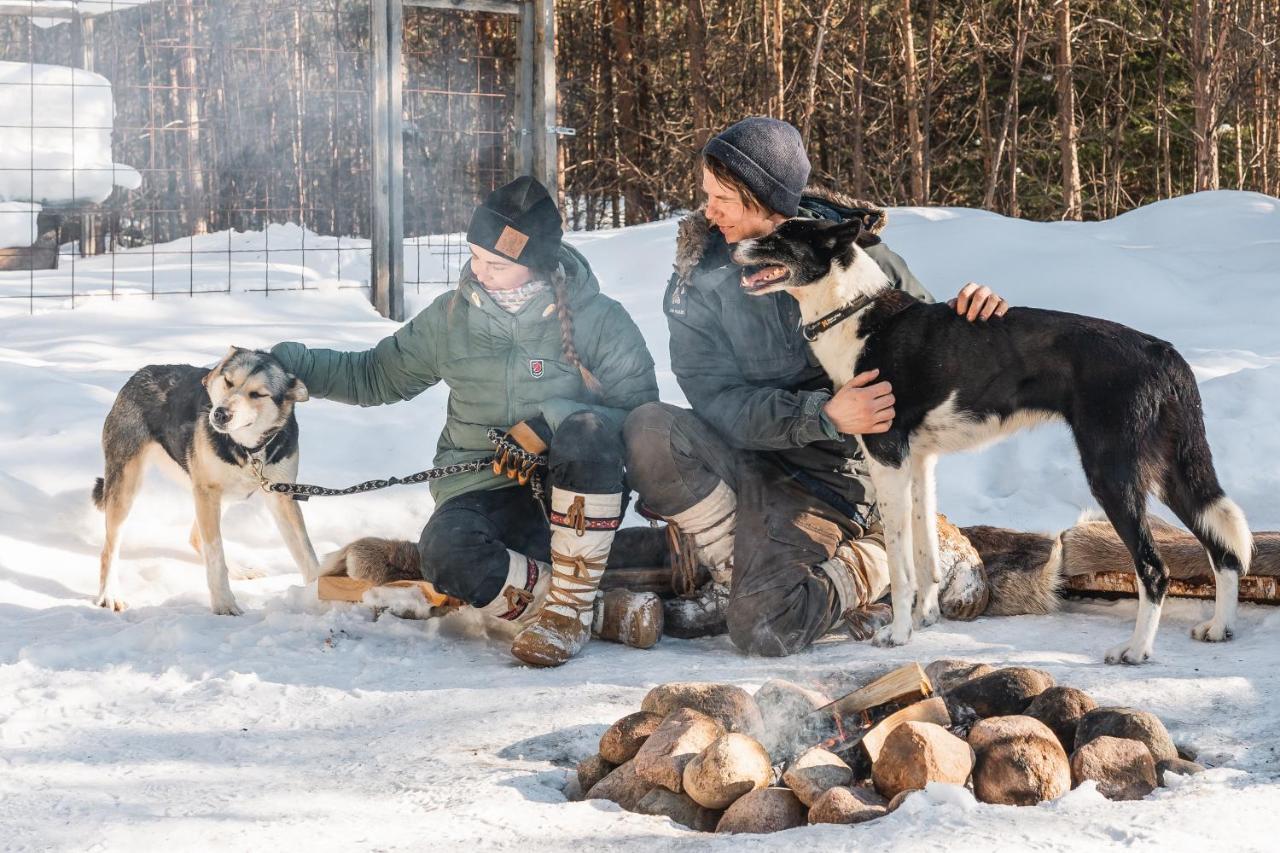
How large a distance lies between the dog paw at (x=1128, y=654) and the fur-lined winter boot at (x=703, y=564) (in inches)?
43.2

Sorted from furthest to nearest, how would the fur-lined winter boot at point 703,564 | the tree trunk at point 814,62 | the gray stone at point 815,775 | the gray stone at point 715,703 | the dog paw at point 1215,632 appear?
the tree trunk at point 814,62
the fur-lined winter boot at point 703,564
the dog paw at point 1215,632
the gray stone at point 715,703
the gray stone at point 815,775

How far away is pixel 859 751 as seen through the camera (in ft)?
7.93

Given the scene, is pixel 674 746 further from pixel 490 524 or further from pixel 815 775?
pixel 490 524

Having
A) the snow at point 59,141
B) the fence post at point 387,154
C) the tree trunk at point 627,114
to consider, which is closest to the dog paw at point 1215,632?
the fence post at point 387,154

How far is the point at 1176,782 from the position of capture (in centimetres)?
226

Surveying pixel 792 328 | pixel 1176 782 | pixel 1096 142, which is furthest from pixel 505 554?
pixel 1096 142

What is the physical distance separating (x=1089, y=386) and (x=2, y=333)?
248 inches

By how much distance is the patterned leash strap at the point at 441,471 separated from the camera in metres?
3.66

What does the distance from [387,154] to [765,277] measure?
489 centimetres

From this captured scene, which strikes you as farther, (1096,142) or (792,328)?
(1096,142)

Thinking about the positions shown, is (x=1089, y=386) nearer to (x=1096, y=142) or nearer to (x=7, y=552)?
(x=7, y=552)

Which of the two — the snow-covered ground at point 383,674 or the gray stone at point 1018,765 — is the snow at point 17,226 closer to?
the snow-covered ground at point 383,674

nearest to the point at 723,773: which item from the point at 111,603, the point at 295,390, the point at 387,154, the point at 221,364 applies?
the point at 295,390

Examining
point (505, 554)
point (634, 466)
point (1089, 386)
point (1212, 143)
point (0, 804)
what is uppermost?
point (1212, 143)
